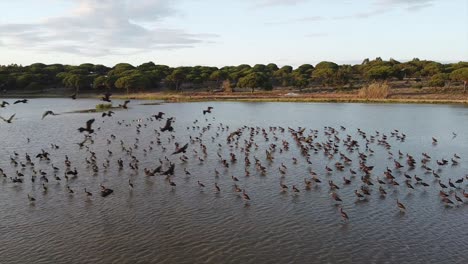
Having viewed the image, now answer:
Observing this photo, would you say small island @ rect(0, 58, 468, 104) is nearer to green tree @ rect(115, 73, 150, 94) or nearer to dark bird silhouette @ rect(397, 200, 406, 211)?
green tree @ rect(115, 73, 150, 94)

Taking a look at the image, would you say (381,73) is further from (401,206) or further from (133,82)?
(401,206)

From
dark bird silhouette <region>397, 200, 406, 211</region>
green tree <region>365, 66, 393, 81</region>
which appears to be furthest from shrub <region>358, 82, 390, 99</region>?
dark bird silhouette <region>397, 200, 406, 211</region>

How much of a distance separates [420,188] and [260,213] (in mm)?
10864

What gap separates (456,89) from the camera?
97500 mm

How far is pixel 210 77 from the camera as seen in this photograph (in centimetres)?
12912

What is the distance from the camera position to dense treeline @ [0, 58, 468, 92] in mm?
114562

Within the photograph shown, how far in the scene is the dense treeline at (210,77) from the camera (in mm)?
114562

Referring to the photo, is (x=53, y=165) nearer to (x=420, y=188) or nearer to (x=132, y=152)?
(x=132, y=152)

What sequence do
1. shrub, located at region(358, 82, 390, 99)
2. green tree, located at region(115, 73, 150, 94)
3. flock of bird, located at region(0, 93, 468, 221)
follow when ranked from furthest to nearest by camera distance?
1. green tree, located at region(115, 73, 150, 94)
2. shrub, located at region(358, 82, 390, 99)
3. flock of bird, located at region(0, 93, 468, 221)

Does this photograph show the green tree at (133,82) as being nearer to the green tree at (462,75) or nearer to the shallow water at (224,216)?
the green tree at (462,75)

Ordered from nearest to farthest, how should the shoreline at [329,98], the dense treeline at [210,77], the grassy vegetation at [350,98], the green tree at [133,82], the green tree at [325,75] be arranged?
the shoreline at [329,98]
the grassy vegetation at [350,98]
the dense treeline at [210,77]
the green tree at [133,82]
the green tree at [325,75]

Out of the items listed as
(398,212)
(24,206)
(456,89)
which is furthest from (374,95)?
(24,206)

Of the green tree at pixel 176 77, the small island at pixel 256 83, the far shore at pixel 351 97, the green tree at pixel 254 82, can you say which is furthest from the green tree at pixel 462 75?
the green tree at pixel 176 77

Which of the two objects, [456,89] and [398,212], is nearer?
[398,212]
